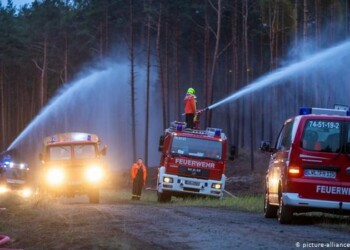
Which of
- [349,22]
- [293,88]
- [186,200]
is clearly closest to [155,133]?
[293,88]

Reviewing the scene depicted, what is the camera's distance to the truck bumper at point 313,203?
13.7 metres

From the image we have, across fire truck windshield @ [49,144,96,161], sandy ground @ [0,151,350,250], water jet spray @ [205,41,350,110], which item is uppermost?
water jet spray @ [205,41,350,110]

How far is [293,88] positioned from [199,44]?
32.5 ft

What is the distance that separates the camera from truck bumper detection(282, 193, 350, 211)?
13.7 meters

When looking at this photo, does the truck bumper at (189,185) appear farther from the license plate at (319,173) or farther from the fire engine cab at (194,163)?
the license plate at (319,173)

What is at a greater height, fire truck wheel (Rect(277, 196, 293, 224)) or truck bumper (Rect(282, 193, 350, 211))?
truck bumper (Rect(282, 193, 350, 211))

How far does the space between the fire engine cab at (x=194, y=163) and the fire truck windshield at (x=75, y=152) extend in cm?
261

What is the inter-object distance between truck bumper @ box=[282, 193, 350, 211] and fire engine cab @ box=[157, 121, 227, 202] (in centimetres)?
1140

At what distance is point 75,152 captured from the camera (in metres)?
25.3

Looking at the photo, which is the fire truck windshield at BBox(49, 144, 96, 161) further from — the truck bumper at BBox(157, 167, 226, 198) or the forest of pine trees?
the forest of pine trees

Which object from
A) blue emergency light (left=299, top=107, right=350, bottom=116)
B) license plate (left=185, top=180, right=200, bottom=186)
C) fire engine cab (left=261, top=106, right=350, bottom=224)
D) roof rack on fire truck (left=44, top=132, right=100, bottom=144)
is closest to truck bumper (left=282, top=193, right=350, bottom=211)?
fire engine cab (left=261, top=106, right=350, bottom=224)

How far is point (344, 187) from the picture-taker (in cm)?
1377

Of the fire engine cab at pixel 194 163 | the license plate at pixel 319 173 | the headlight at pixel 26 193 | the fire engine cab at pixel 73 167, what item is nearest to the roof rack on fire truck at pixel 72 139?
the fire engine cab at pixel 73 167

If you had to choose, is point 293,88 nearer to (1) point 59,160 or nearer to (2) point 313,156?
(1) point 59,160
